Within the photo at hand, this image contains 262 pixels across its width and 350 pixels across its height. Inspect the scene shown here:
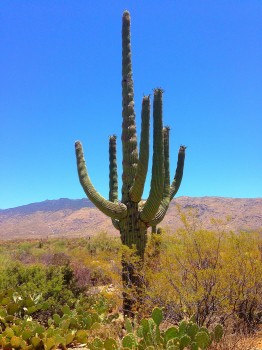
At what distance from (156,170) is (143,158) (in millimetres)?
428

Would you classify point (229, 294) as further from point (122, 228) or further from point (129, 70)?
point (129, 70)

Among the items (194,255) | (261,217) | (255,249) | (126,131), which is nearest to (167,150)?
(126,131)

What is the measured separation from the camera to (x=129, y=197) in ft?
32.3

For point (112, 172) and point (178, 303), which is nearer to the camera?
point (178, 303)

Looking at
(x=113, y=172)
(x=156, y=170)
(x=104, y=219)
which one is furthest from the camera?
(x=104, y=219)

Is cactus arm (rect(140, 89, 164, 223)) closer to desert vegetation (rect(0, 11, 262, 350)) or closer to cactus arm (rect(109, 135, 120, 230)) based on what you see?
desert vegetation (rect(0, 11, 262, 350))

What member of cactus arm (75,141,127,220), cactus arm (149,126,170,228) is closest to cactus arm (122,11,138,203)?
cactus arm (75,141,127,220)

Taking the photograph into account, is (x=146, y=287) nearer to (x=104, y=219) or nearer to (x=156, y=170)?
(x=156, y=170)

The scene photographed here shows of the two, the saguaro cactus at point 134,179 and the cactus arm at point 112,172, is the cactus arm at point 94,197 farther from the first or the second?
the cactus arm at point 112,172

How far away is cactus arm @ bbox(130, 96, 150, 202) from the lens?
31.0 feet

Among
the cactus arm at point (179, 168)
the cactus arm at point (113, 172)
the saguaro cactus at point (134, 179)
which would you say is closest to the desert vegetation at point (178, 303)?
the saguaro cactus at point (134, 179)

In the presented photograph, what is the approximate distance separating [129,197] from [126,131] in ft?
5.85

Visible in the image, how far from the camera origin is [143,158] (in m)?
9.51

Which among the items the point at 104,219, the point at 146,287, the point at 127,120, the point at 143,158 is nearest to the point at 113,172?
the point at 127,120
